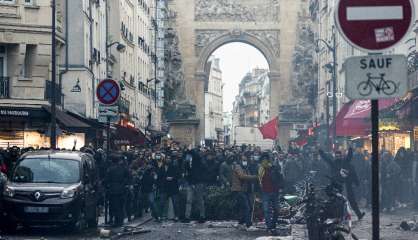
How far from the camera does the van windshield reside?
1870cm

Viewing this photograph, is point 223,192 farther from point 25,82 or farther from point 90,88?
point 90,88

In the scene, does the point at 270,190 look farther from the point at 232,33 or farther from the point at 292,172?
the point at 232,33

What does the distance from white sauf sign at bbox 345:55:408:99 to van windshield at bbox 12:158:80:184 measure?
13.0 m

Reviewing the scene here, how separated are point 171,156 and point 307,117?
185 feet

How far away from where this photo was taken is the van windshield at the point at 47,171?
18.7 meters

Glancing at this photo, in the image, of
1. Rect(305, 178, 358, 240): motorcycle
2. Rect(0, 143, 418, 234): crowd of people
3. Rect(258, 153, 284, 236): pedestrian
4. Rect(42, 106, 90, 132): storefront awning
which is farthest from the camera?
Answer: Rect(42, 106, 90, 132): storefront awning

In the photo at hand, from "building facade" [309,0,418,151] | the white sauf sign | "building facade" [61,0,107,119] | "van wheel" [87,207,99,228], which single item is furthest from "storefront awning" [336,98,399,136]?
the white sauf sign

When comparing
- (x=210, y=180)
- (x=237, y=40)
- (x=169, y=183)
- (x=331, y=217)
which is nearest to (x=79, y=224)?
(x=169, y=183)

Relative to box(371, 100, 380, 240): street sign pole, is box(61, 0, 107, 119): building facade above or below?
above

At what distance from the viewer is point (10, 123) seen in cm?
3384

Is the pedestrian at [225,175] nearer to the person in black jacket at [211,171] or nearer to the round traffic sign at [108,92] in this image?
the person in black jacket at [211,171]

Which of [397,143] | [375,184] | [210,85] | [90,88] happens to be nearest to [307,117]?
[90,88]

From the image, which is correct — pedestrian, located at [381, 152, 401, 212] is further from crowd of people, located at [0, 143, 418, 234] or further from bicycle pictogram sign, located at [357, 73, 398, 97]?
bicycle pictogram sign, located at [357, 73, 398, 97]

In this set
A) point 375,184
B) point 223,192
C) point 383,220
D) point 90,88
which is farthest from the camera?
point 90,88
